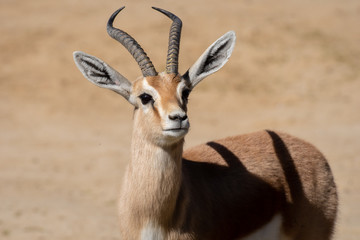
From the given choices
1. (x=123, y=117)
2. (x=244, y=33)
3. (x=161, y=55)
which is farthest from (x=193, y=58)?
(x=123, y=117)

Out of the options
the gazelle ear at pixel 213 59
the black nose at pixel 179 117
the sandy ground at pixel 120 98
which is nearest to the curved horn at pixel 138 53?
the gazelle ear at pixel 213 59

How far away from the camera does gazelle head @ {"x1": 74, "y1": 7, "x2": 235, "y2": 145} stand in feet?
19.0

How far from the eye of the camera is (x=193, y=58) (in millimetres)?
24562

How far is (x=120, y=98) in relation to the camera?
22.3 meters

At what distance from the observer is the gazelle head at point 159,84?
579 centimetres

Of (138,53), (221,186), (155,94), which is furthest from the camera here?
(221,186)

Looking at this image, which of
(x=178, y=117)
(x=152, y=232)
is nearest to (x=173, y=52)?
(x=178, y=117)

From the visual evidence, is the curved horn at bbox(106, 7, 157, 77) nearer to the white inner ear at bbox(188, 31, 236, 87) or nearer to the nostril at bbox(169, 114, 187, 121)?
the white inner ear at bbox(188, 31, 236, 87)

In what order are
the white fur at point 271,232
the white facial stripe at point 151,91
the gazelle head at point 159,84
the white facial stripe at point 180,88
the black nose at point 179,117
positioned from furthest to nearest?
the white fur at point 271,232
the white facial stripe at point 180,88
the white facial stripe at point 151,91
the gazelle head at point 159,84
the black nose at point 179,117

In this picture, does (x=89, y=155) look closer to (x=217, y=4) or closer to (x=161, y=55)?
(x=161, y=55)

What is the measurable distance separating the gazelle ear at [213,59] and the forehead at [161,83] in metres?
0.33

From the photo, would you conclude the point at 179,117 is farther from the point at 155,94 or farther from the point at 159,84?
the point at 159,84

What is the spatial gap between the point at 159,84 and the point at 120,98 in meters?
16.3

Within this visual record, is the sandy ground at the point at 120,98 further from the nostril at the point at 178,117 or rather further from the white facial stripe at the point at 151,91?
the nostril at the point at 178,117
